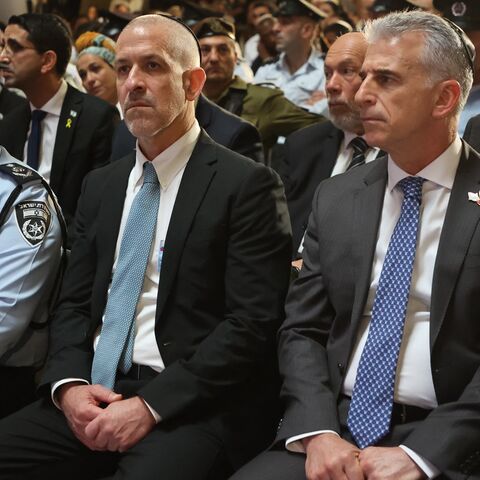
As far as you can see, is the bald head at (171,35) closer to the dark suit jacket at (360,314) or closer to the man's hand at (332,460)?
the dark suit jacket at (360,314)

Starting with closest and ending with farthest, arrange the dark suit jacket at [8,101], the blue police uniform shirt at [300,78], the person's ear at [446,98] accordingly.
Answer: the person's ear at [446,98] < the dark suit jacket at [8,101] < the blue police uniform shirt at [300,78]

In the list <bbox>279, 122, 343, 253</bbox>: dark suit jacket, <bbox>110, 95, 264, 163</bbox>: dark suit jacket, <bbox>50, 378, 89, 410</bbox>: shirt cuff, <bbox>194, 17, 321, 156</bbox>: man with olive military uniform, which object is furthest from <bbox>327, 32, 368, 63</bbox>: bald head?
<bbox>50, 378, 89, 410</bbox>: shirt cuff

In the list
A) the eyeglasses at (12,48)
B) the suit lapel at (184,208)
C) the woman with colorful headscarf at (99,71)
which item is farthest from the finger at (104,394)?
the woman with colorful headscarf at (99,71)

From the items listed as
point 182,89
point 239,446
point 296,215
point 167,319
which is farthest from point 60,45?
point 239,446

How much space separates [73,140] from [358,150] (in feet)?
4.59

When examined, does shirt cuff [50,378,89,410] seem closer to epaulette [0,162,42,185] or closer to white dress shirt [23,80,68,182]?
epaulette [0,162,42,185]

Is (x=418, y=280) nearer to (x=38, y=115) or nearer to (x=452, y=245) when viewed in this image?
(x=452, y=245)

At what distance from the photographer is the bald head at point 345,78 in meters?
3.02

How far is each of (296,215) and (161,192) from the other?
1017mm

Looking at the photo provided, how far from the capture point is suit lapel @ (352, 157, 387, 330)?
1855mm

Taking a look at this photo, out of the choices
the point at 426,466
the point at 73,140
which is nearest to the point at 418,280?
the point at 426,466

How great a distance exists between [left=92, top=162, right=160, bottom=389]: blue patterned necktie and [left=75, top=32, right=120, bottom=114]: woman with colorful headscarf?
2.72m

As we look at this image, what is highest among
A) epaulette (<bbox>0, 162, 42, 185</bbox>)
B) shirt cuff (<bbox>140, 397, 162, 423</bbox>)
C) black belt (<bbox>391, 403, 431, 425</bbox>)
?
epaulette (<bbox>0, 162, 42, 185</bbox>)

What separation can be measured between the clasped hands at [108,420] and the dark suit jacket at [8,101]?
2.79 metres
